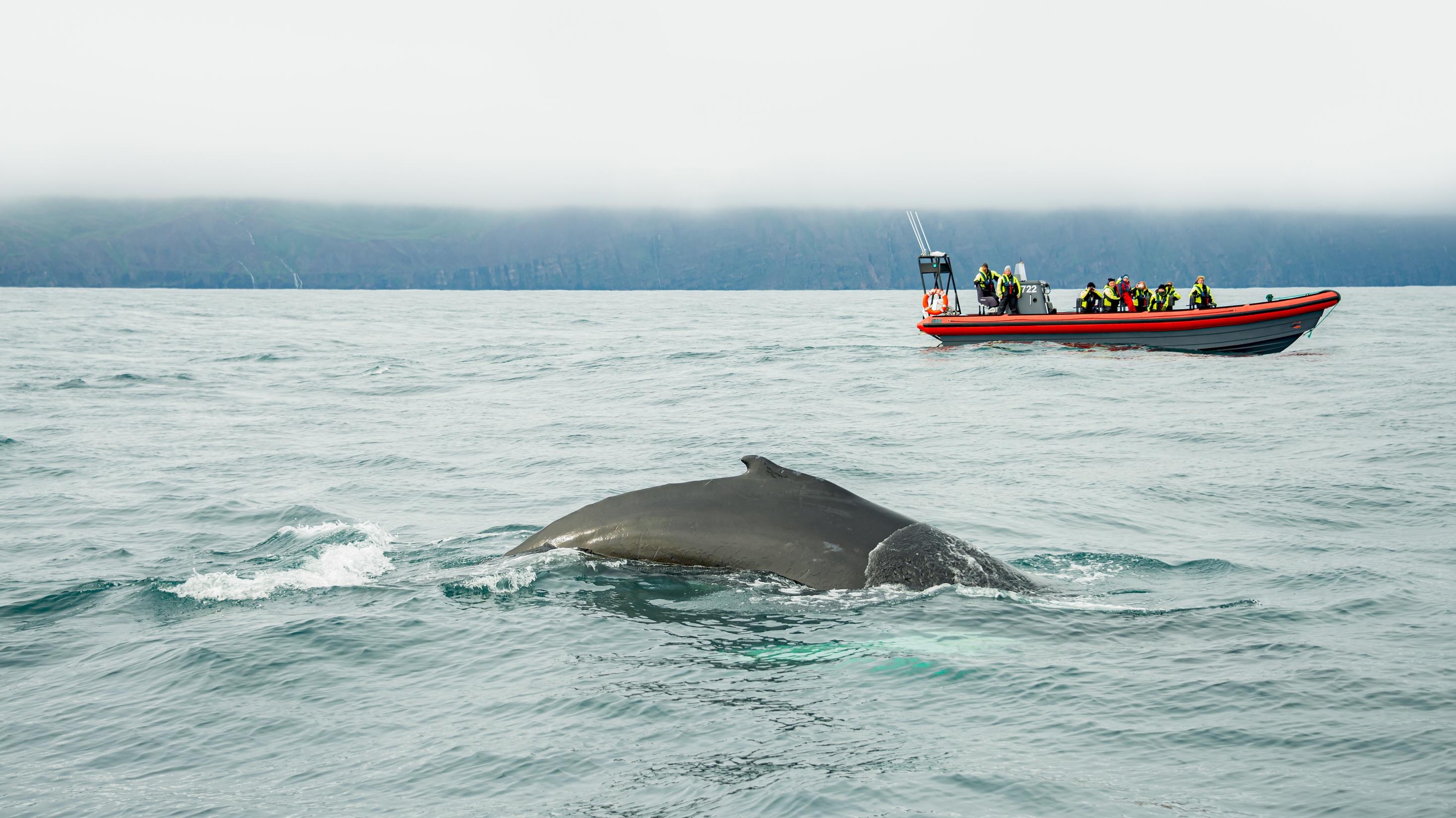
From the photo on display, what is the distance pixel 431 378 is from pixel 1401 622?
98.3 ft

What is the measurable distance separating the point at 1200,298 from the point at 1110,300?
3462 mm

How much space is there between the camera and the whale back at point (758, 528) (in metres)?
9.00

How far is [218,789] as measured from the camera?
6219 mm

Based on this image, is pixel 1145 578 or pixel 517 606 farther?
pixel 1145 578

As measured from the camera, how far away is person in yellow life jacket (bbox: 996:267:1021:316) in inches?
1783

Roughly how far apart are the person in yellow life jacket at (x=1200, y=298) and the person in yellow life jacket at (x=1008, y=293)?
648cm

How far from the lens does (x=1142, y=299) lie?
→ 42.8 meters

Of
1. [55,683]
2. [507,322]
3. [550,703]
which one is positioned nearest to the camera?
[550,703]

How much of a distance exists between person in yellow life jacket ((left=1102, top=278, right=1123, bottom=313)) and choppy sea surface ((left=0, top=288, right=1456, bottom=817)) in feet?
66.1

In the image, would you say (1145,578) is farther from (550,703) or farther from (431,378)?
(431,378)

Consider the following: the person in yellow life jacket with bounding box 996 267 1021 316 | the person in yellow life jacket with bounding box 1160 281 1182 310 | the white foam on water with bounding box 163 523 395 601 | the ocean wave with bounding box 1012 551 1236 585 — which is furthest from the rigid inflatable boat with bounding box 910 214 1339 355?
the white foam on water with bounding box 163 523 395 601

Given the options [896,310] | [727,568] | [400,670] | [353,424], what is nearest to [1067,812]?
[727,568]

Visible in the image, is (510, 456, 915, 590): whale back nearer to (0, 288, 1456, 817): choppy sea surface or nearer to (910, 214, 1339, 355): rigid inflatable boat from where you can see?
(0, 288, 1456, 817): choppy sea surface

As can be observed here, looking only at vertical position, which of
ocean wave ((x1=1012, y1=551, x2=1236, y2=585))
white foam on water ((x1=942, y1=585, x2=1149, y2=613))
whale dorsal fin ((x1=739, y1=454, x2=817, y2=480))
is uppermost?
whale dorsal fin ((x1=739, y1=454, x2=817, y2=480))
